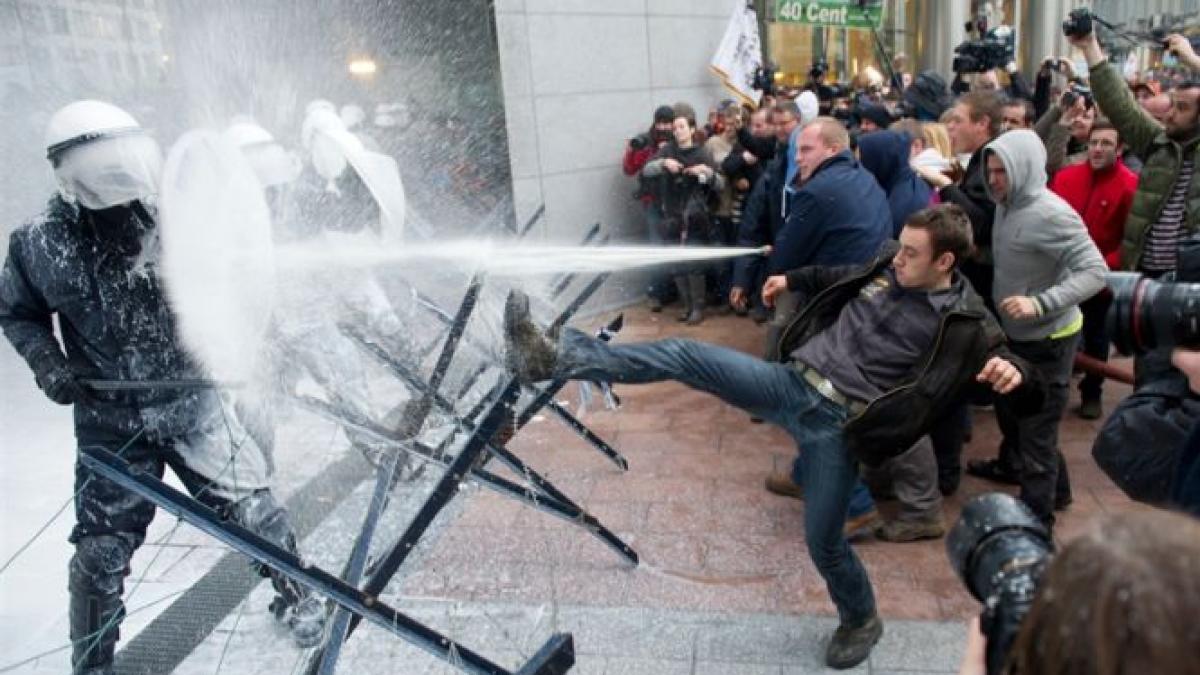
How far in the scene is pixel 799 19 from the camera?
8828 millimetres

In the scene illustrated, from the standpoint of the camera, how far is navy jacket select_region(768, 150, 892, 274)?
425cm

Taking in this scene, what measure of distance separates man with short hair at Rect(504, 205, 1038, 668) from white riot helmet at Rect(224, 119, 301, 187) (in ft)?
8.25

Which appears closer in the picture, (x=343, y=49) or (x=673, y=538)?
(x=673, y=538)

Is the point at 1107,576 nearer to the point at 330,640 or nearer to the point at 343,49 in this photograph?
the point at 330,640

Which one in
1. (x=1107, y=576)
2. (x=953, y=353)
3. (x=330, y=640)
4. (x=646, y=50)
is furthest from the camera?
(x=646, y=50)

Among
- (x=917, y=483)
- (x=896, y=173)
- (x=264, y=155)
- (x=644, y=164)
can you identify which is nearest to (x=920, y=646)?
(x=917, y=483)

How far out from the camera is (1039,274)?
12.3 feet

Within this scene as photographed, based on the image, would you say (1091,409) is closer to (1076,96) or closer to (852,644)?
(1076,96)

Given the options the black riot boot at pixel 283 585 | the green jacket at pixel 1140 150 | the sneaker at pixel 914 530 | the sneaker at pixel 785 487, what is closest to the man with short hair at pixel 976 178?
the green jacket at pixel 1140 150

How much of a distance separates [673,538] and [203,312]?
2190mm

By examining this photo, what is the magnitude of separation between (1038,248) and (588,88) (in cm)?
500

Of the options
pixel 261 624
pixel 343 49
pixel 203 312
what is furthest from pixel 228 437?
pixel 343 49

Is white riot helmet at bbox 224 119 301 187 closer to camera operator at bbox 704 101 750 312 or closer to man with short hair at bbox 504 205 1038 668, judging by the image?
man with short hair at bbox 504 205 1038 668

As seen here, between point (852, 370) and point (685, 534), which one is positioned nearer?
point (852, 370)
